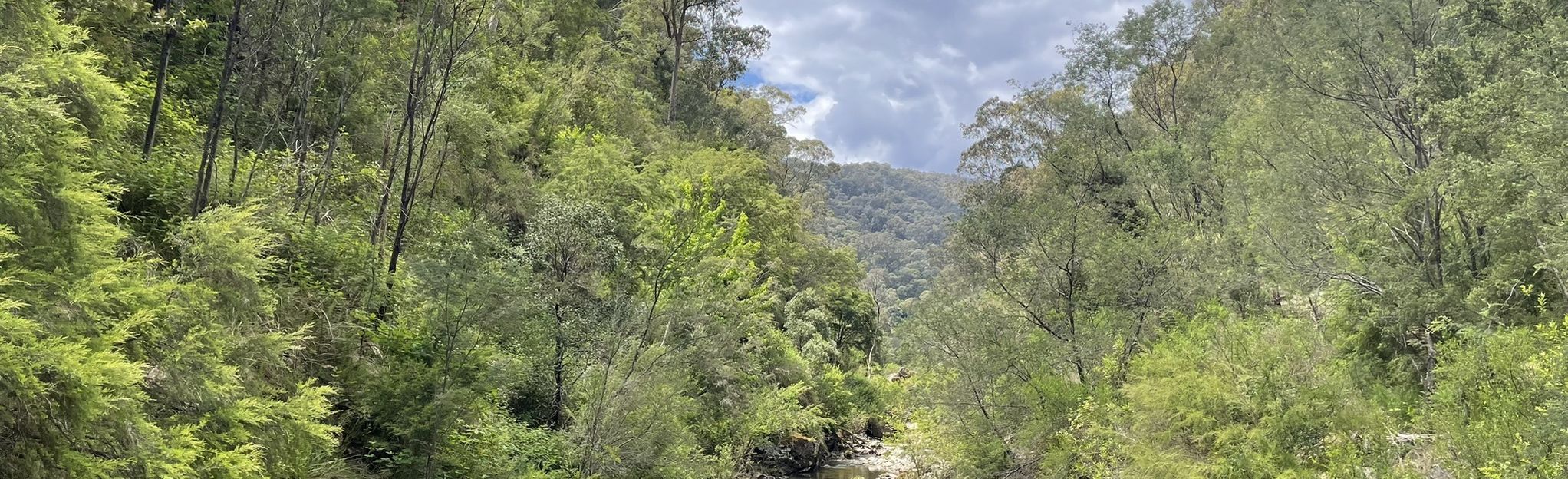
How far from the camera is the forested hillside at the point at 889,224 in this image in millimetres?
115650

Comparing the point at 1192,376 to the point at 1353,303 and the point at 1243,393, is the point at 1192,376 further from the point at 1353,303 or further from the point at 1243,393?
the point at 1353,303

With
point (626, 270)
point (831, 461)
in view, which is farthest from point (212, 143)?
point (831, 461)

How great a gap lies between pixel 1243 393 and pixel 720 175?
17028 millimetres

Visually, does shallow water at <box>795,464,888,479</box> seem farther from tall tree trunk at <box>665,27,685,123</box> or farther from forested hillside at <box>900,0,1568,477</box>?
tall tree trunk at <box>665,27,685,123</box>

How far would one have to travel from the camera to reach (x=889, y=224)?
16138 cm

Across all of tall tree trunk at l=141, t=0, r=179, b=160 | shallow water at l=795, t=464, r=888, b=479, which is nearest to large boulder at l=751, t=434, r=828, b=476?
shallow water at l=795, t=464, r=888, b=479

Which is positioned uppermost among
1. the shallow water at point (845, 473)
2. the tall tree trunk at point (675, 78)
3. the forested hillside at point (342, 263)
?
the tall tree trunk at point (675, 78)

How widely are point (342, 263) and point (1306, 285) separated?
57.2 ft

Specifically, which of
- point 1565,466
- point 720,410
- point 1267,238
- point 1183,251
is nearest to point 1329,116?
point 1267,238

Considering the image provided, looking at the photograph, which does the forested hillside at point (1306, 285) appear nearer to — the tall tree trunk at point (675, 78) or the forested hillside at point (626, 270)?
the forested hillside at point (626, 270)

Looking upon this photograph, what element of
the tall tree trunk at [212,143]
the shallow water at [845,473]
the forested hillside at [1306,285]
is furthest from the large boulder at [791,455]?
the tall tree trunk at [212,143]

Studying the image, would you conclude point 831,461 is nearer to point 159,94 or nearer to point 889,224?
point 159,94

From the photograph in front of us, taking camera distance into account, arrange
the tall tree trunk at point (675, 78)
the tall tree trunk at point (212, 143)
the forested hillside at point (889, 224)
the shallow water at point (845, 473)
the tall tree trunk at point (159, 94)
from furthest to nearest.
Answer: the forested hillside at point (889, 224) < the tall tree trunk at point (675, 78) < the shallow water at point (845, 473) < the tall tree trunk at point (159, 94) < the tall tree trunk at point (212, 143)

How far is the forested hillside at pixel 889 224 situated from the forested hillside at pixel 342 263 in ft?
192
